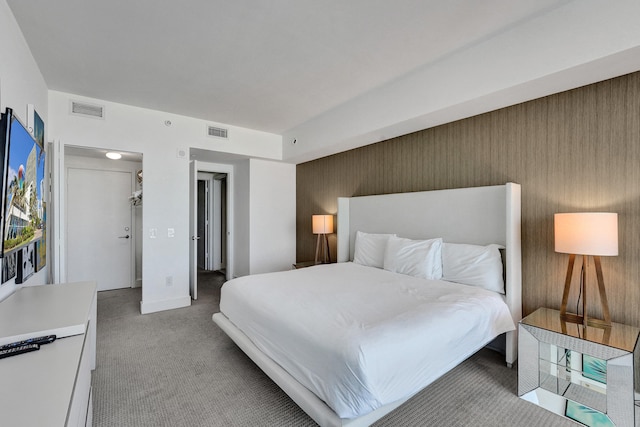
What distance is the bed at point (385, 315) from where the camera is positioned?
1.55 m

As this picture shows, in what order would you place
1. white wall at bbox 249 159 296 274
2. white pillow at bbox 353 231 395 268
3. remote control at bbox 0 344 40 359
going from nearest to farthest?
1. remote control at bbox 0 344 40 359
2. white pillow at bbox 353 231 395 268
3. white wall at bbox 249 159 296 274

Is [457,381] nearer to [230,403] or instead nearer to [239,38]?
[230,403]

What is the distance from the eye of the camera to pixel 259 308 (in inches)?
88.7

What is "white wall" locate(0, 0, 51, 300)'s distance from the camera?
1.90 metres

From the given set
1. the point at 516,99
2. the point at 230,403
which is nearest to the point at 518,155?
the point at 516,99

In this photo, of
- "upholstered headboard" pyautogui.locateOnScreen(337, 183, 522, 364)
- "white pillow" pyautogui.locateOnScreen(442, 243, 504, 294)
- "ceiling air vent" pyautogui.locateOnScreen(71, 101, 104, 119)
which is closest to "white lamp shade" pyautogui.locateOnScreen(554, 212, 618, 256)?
"upholstered headboard" pyautogui.locateOnScreen(337, 183, 522, 364)

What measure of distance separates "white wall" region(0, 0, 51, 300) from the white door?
2369mm

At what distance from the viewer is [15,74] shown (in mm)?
2150

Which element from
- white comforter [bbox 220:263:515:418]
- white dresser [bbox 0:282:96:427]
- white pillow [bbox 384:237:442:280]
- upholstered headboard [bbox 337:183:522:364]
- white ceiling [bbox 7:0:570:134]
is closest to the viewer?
white dresser [bbox 0:282:96:427]

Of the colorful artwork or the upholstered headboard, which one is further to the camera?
the upholstered headboard

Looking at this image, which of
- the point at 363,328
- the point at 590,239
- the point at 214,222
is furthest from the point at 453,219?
the point at 214,222

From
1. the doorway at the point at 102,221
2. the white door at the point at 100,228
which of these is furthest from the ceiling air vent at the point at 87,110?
the white door at the point at 100,228

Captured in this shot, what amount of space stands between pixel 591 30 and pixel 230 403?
3.48 meters

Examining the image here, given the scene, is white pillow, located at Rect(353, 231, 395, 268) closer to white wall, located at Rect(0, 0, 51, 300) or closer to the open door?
the open door
